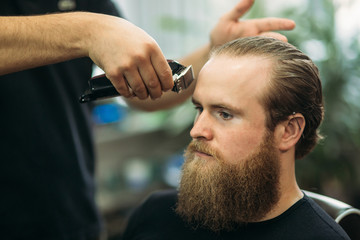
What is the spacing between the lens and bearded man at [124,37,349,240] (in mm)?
1161

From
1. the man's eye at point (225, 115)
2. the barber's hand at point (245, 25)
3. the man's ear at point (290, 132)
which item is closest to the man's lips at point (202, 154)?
the man's eye at point (225, 115)

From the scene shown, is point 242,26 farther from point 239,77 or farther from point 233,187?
point 233,187

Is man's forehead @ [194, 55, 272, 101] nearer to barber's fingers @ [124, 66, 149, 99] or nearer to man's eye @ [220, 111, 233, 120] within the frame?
man's eye @ [220, 111, 233, 120]

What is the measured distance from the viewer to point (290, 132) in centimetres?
122

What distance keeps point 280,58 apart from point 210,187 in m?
0.46

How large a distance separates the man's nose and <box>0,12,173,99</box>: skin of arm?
0.84 ft

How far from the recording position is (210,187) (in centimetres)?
120

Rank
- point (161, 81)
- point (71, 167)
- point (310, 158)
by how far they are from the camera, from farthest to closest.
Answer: point (310, 158)
point (71, 167)
point (161, 81)

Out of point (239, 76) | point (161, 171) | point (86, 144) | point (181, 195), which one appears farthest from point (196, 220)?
point (161, 171)

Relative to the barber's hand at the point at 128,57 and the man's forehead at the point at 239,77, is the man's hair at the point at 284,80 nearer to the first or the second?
the man's forehead at the point at 239,77

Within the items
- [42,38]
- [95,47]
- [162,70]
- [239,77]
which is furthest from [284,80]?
[42,38]

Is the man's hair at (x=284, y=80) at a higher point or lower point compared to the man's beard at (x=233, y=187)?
higher

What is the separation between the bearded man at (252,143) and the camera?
116 centimetres

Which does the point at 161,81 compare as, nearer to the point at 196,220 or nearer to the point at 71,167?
the point at 196,220
